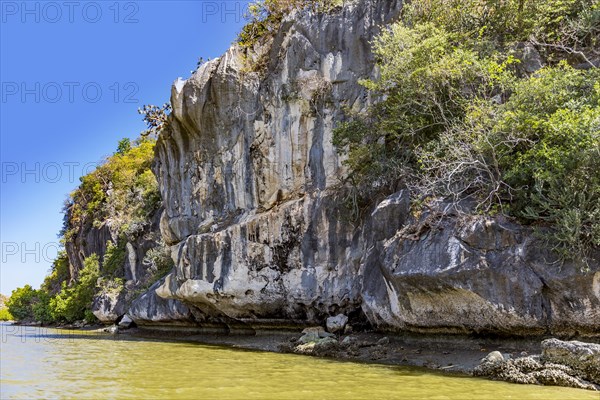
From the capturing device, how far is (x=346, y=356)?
39.4ft

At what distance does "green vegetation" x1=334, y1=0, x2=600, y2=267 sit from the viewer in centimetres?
897

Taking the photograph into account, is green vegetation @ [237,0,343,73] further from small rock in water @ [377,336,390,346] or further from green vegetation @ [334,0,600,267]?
small rock in water @ [377,336,390,346]

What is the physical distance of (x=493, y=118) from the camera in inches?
434

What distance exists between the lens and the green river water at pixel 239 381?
6980 mm

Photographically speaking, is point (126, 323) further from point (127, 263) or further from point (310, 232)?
point (310, 232)

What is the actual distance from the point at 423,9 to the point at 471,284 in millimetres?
8454

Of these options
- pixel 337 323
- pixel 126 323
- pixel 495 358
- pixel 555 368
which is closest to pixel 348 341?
pixel 337 323

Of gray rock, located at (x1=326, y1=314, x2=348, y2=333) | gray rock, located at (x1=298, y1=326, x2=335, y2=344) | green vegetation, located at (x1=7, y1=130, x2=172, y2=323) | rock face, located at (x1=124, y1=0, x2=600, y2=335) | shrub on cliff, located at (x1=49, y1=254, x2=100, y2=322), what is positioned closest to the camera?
rock face, located at (x1=124, y1=0, x2=600, y2=335)

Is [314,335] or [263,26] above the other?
[263,26]

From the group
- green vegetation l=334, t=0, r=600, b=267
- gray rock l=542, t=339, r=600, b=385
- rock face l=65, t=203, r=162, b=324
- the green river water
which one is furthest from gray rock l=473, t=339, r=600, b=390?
rock face l=65, t=203, r=162, b=324

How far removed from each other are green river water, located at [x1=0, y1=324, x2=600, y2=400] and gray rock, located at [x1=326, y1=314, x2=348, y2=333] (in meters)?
2.99

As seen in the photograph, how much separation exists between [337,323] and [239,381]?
663 cm

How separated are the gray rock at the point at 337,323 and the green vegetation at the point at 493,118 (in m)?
3.31

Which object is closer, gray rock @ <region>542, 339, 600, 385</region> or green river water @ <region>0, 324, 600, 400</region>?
green river water @ <region>0, 324, 600, 400</region>
